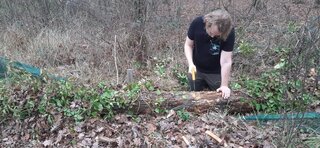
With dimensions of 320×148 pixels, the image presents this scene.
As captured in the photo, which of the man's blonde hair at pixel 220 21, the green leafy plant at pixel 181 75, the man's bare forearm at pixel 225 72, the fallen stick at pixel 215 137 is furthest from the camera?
the green leafy plant at pixel 181 75

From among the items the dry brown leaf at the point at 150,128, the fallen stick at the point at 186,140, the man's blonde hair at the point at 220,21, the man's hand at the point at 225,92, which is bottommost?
the fallen stick at the point at 186,140

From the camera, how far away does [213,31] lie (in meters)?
4.41

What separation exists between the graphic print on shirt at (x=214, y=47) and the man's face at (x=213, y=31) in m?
0.29

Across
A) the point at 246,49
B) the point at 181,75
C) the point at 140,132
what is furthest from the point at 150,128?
the point at 246,49

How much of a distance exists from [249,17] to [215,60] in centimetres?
368

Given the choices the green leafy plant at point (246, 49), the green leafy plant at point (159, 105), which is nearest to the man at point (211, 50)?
the green leafy plant at point (159, 105)

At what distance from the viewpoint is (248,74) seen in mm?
6398

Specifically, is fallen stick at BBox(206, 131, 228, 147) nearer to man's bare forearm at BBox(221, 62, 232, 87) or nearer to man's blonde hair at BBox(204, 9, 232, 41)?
man's bare forearm at BBox(221, 62, 232, 87)

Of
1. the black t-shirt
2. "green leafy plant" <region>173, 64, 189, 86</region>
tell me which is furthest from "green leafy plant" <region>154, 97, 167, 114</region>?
"green leafy plant" <region>173, 64, 189, 86</region>

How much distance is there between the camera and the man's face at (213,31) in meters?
4.36

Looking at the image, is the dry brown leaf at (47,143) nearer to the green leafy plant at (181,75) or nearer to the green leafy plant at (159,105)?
the green leafy plant at (159,105)

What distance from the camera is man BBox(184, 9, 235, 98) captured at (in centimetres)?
438

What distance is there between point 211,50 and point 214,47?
0.06m

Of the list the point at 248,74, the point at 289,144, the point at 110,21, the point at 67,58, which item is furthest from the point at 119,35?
the point at 289,144
